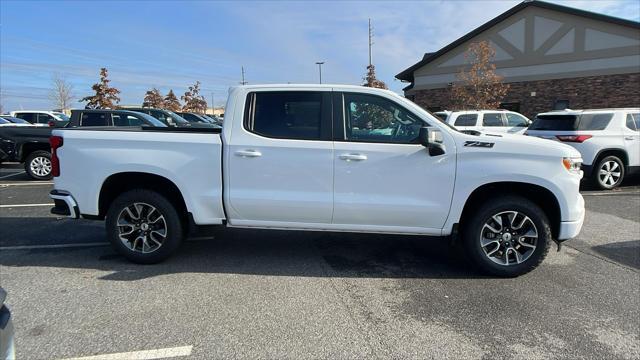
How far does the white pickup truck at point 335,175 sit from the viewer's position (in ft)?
13.9

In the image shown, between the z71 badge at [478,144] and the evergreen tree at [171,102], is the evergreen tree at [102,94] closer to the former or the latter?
the evergreen tree at [171,102]

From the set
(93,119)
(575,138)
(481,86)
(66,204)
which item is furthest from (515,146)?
(481,86)

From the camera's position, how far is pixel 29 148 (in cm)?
1098

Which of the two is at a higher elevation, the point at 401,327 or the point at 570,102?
the point at 570,102

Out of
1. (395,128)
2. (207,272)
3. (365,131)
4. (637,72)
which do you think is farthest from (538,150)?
(637,72)

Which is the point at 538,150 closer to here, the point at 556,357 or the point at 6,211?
the point at 556,357

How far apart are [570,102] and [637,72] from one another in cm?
327

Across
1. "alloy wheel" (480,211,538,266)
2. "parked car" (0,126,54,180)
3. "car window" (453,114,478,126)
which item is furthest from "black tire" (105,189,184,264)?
"car window" (453,114,478,126)

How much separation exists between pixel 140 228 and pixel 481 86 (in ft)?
70.7

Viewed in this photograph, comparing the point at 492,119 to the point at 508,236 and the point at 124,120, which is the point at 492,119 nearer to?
the point at 508,236

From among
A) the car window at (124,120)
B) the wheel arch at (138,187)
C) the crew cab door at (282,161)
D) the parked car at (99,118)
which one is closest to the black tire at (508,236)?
the crew cab door at (282,161)

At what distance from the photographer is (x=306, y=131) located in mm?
4406

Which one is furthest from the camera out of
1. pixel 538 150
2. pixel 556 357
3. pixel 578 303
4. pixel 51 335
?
pixel 538 150

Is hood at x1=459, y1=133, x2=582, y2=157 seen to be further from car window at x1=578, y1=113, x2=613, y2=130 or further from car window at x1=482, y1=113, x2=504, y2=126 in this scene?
car window at x1=482, y1=113, x2=504, y2=126
